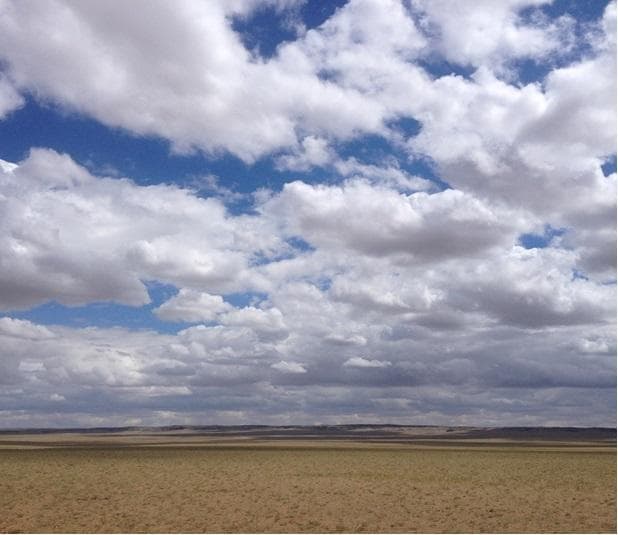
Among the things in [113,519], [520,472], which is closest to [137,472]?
[113,519]

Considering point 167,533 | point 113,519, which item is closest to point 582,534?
point 167,533

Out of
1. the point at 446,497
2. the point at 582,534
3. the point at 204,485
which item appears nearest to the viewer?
the point at 582,534

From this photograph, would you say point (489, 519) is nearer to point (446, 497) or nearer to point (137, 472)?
point (446, 497)

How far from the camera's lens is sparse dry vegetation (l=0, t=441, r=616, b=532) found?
27859mm

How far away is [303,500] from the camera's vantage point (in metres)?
34.5

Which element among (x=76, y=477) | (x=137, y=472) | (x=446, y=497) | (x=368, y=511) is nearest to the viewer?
(x=368, y=511)

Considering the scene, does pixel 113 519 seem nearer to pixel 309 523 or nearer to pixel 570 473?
pixel 309 523

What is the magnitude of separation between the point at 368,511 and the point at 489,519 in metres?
5.45

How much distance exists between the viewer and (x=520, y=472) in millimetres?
52875

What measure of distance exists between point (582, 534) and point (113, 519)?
19345 mm

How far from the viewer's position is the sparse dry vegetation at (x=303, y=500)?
Result: 2786 centimetres

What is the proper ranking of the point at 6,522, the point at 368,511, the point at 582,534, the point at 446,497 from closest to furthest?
1. the point at 582,534
2. the point at 6,522
3. the point at 368,511
4. the point at 446,497

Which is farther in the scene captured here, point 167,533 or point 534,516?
point 534,516

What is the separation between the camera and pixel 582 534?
84.4ft
